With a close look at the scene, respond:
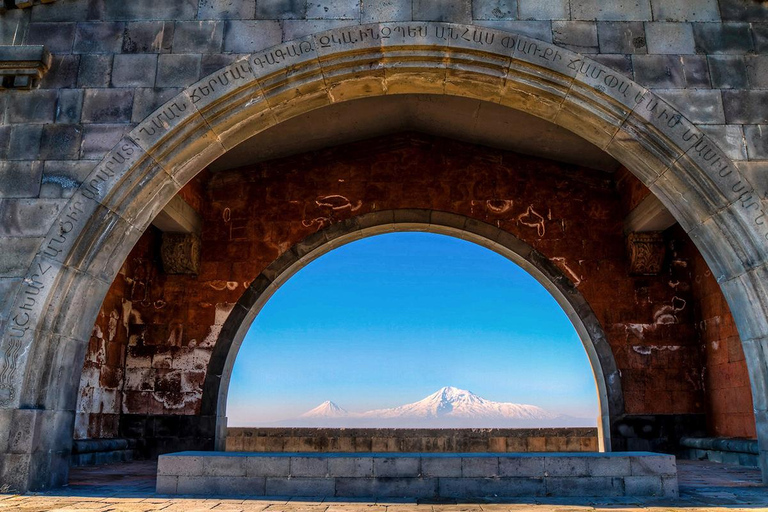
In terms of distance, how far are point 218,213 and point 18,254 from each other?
3968mm

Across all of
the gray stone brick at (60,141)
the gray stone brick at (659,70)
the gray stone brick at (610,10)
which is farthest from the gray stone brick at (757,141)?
the gray stone brick at (60,141)

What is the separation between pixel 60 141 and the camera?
4.96m

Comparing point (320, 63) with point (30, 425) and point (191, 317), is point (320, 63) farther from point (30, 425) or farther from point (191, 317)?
point (191, 317)

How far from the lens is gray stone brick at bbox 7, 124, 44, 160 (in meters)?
4.95

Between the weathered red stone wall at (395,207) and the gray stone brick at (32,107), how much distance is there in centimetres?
317

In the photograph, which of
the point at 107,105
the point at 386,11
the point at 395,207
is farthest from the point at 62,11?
the point at 395,207

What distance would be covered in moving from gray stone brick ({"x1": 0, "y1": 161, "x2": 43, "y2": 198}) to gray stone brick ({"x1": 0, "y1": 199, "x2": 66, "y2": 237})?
0.07 m

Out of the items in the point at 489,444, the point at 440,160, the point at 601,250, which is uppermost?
the point at 440,160

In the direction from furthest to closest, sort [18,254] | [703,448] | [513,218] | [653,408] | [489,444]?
1. [489,444]
2. [513,218]
3. [653,408]
4. [703,448]
5. [18,254]

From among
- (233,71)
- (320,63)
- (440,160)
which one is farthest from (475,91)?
(440,160)

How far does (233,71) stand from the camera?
502cm

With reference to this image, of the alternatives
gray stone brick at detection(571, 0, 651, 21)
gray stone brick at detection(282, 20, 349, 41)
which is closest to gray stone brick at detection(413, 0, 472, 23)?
gray stone brick at detection(282, 20, 349, 41)

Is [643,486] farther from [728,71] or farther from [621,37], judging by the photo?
[621,37]

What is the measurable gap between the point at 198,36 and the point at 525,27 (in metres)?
2.53
